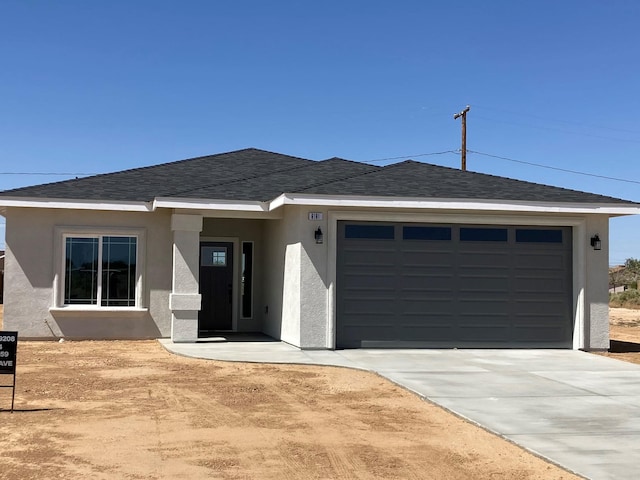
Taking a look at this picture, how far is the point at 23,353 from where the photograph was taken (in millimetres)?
14328

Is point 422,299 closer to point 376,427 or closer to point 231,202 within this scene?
point 231,202

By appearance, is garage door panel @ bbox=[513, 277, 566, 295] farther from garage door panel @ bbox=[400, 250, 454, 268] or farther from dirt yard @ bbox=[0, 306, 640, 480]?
dirt yard @ bbox=[0, 306, 640, 480]

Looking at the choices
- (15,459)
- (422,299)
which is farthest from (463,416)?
(422,299)

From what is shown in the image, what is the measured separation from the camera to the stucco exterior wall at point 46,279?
1652 cm

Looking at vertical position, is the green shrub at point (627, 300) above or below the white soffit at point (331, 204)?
below

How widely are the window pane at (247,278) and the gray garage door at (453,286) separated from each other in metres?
4.70

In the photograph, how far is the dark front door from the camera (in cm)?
1891

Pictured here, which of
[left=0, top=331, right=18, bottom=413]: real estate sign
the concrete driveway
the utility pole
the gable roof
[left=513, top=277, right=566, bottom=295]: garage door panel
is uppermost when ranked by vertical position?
the utility pole

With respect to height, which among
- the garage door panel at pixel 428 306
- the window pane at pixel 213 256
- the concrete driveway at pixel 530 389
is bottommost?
the concrete driveway at pixel 530 389

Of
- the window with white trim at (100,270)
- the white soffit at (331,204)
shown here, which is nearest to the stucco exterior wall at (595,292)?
the white soffit at (331,204)

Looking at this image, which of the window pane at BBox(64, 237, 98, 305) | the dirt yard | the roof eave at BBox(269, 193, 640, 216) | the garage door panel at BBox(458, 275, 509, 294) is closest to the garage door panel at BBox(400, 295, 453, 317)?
the garage door panel at BBox(458, 275, 509, 294)

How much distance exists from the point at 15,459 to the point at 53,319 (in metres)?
10.9

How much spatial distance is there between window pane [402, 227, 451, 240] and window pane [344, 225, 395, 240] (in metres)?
0.30

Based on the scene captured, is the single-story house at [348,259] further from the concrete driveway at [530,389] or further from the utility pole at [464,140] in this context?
the utility pole at [464,140]
